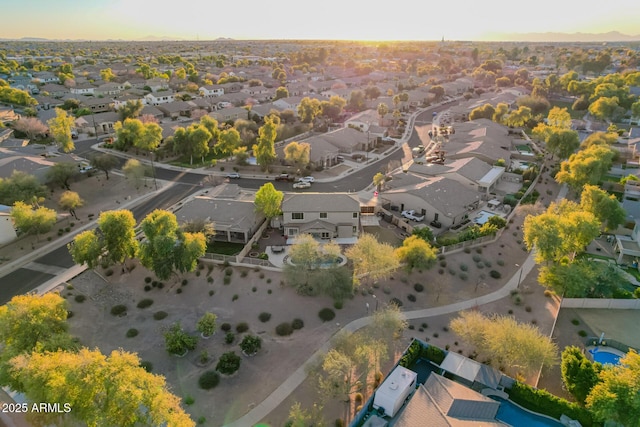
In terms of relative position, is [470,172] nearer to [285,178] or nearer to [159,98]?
[285,178]

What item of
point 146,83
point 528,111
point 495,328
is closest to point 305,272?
point 495,328

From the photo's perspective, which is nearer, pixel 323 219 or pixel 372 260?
pixel 372 260

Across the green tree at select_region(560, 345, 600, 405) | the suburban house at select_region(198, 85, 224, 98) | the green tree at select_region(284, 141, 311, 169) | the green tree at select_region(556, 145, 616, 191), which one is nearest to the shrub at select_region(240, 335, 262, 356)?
the green tree at select_region(560, 345, 600, 405)

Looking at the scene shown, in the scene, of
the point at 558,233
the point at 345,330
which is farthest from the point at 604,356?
the point at 345,330

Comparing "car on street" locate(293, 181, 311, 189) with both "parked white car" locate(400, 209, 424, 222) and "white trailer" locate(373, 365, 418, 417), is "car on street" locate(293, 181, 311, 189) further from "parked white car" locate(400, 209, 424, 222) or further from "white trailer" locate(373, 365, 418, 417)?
"white trailer" locate(373, 365, 418, 417)

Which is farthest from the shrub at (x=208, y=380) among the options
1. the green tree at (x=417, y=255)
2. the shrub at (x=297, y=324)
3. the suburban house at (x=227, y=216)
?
the green tree at (x=417, y=255)

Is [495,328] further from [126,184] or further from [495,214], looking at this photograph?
[126,184]
